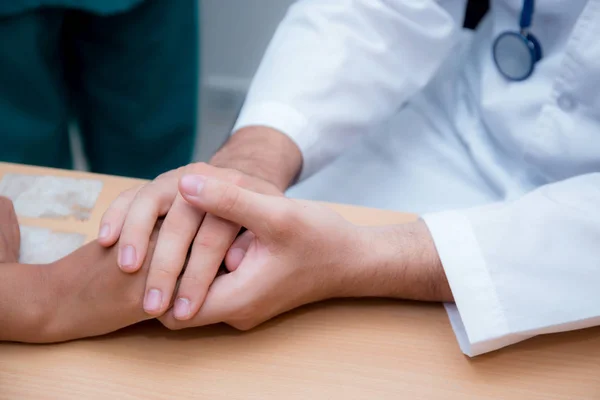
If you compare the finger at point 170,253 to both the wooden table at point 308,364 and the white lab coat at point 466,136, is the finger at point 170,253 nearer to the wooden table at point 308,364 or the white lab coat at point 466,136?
the wooden table at point 308,364

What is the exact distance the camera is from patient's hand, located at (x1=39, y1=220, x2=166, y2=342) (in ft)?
1.78

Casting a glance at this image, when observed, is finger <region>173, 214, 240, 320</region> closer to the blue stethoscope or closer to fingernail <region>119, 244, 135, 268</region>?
fingernail <region>119, 244, 135, 268</region>

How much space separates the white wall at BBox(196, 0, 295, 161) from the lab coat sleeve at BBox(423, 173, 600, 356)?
4.34 feet

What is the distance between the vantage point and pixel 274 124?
78cm

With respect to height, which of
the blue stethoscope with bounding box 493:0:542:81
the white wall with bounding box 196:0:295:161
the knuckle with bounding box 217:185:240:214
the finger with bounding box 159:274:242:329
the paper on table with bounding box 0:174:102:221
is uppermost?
the blue stethoscope with bounding box 493:0:542:81

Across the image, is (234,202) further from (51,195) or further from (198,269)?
(51,195)

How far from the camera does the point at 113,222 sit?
582mm

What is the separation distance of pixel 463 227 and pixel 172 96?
0.97 metres

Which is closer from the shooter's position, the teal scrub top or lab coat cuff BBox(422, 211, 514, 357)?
lab coat cuff BBox(422, 211, 514, 357)

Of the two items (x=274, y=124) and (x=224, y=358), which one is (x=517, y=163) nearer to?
(x=274, y=124)

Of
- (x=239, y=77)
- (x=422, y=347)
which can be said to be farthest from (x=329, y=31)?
(x=239, y=77)

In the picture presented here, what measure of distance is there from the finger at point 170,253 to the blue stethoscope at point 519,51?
50 cm

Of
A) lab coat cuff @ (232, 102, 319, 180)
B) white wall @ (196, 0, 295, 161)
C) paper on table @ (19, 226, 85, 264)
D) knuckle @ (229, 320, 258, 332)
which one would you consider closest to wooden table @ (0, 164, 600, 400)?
knuckle @ (229, 320, 258, 332)

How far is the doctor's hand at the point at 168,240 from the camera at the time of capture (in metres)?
→ 0.54
